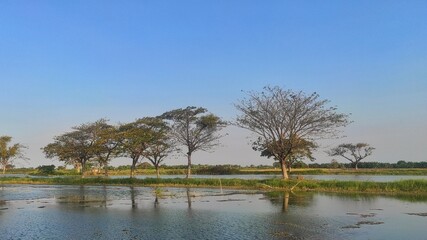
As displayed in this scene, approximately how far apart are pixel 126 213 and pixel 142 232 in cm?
730

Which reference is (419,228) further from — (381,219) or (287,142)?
(287,142)

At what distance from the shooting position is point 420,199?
32.6 m

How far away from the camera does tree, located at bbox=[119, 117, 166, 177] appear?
212 feet

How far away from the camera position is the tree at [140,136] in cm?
6462

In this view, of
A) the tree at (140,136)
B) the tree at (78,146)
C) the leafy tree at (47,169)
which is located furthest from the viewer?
the leafy tree at (47,169)

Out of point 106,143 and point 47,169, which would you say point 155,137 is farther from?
point 47,169

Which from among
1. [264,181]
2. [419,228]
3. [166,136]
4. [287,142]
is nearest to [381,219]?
[419,228]

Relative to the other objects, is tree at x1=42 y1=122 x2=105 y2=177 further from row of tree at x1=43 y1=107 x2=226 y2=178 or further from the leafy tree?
the leafy tree

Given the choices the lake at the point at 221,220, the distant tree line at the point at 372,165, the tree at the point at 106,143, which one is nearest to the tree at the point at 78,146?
Result: the tree at the point at 106,143

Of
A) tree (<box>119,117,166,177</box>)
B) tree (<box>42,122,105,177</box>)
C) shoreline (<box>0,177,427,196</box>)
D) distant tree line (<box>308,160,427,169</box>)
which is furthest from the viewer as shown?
distant tree line (<box>308,160,427,169</box>)

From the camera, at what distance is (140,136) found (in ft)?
212

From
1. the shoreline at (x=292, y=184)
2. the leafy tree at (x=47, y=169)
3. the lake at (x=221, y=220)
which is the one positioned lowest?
the lake at (x=221, y=220)

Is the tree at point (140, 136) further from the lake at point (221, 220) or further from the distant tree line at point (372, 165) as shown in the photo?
the distant tree line at point (372, 165)

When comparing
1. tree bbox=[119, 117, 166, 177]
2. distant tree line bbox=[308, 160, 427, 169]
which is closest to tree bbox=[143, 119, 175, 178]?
tree bbox=[119, 117, 166, 177]
